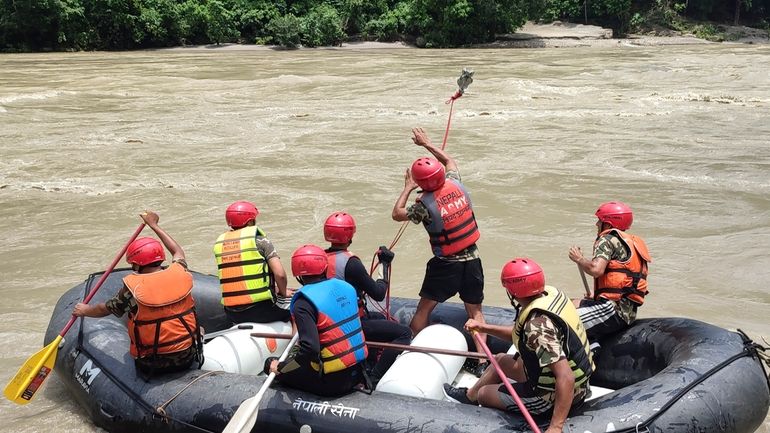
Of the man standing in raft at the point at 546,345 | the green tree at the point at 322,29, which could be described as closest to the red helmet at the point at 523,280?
the man standing in raft at the point at 546,345

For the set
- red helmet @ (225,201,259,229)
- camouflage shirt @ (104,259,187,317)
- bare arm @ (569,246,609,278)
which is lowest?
camouflage shirt @ (104,259,187,317)

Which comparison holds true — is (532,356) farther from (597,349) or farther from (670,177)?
(670,177)

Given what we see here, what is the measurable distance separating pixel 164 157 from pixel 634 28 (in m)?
31.2

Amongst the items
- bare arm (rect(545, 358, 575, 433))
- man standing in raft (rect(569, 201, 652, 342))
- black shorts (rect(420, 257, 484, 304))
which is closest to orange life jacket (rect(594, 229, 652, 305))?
man standing in raft (rect(569, 201, 652, 342))

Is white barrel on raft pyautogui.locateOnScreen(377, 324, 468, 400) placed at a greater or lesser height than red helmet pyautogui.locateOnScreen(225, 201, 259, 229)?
→ lesser

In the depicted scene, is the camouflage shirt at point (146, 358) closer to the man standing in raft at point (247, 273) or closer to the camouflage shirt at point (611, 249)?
the man standing in raft at point (247, 273)

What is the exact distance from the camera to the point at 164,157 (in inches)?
462

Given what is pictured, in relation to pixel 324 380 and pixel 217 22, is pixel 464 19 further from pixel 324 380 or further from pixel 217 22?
pixel 324 380

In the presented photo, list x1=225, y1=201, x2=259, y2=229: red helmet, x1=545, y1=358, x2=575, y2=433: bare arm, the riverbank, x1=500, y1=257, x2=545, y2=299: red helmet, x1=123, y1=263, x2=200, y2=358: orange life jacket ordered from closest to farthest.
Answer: x1=545, y1=358, x2=575, y2=433: bare arm
x1=500, y1=257, x2=545, y2=299: red helmet
x1=123, y1=263, x2=200, y2=358: orange life jacket
x1=225, y1=201, x2=259, y2=229: red helmet
the riverbank

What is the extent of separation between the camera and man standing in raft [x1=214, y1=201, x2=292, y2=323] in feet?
14.6

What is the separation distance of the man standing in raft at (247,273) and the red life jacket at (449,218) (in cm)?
92

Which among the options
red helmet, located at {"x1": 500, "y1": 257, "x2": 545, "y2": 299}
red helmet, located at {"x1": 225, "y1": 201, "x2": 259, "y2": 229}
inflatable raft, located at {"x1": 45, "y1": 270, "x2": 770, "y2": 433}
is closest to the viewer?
red helmet, located at {"x1": 500, "y1": 257, "x2": 545, "y2": 299}

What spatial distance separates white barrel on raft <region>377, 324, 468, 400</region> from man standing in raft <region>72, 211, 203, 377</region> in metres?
1.04

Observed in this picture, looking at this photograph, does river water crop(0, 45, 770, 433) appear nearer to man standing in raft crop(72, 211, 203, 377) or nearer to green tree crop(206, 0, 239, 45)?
man standing in raft crop(72, 211, 203, 377)
